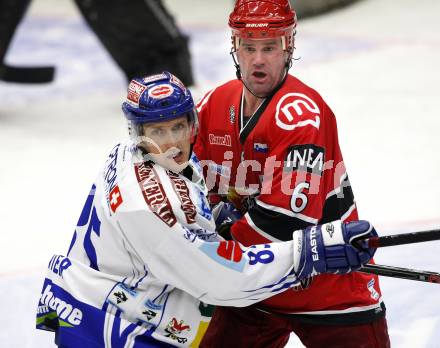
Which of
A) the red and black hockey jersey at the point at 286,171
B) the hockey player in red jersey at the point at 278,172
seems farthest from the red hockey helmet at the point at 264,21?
the red and black hockey jersey at the point at 286,171

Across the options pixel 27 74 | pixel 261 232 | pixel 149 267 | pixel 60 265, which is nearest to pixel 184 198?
pixel 149 267

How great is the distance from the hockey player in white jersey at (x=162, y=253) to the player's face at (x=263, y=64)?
1.03ft

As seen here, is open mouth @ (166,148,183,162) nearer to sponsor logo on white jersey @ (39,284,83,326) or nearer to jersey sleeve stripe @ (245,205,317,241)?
jersey sleeve stripe @ (245,205,317,241)

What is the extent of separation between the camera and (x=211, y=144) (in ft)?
9.61

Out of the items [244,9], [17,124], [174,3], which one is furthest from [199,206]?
[174,3]

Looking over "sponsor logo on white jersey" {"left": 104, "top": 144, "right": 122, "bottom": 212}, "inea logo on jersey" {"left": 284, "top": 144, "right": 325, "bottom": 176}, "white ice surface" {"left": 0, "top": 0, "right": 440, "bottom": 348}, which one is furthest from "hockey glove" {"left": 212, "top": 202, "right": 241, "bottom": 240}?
"white ice surface" {"left": 0, "top": 0, "right": 440, "bottom": 348}

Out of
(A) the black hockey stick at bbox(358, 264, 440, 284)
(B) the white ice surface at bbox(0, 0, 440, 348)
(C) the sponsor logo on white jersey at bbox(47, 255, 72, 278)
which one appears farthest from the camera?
(B) the white ice surface at bbox(0, 0, 440, 348)

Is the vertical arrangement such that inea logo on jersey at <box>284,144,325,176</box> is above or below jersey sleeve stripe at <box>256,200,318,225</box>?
above

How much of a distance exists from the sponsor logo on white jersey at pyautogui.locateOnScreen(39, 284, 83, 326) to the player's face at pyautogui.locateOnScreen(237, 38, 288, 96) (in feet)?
2.58

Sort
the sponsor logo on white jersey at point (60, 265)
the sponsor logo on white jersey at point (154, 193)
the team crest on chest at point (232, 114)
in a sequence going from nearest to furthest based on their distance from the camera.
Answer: the sponsor logo on white jersey at point (154, 193) < the sponsor logo on white jersey at point (60, 265) < the team crest on chest at point (232, 114)

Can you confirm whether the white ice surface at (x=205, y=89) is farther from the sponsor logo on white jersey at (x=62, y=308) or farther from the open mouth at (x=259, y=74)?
the open mouth at (x=259, y=74)

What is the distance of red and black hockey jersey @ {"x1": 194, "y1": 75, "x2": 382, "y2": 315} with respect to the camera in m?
2.60

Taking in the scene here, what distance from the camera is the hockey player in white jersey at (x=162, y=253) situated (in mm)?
2371

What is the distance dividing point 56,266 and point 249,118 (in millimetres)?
686
